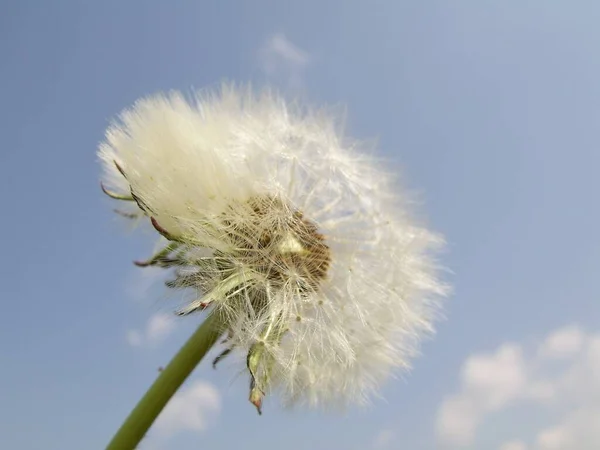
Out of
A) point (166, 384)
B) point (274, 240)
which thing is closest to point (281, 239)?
point (274, 240)

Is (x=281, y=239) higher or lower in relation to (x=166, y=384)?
higher

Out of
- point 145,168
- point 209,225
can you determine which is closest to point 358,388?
point 209,225

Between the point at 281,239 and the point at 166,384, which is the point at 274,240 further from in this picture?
the point at 166,384

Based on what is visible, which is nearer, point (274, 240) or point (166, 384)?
point (166, 384)

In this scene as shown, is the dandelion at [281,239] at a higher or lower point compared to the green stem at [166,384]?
higher

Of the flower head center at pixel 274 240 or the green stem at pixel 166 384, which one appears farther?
the flower head center at pixel 274 240

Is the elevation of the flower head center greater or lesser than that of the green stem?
greater

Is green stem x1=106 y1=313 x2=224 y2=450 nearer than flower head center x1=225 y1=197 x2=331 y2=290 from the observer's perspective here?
Yes
